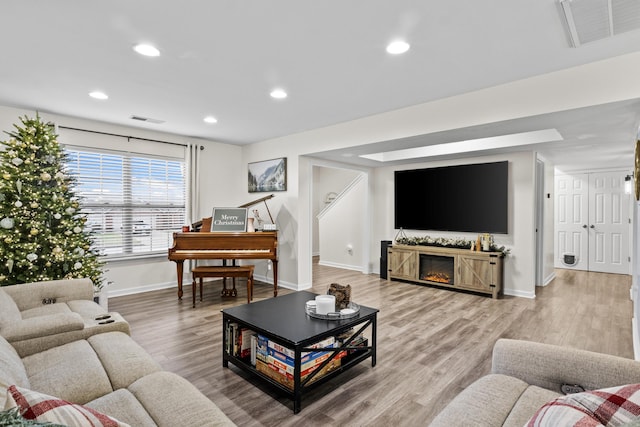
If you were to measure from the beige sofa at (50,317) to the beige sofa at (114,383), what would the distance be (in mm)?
88

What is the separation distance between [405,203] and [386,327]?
315cm

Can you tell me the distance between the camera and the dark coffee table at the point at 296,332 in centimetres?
207

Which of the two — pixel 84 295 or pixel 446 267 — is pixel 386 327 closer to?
pixel 446 267

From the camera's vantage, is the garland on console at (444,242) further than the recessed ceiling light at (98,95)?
Yes

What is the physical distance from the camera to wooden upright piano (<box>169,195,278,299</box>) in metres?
4.48

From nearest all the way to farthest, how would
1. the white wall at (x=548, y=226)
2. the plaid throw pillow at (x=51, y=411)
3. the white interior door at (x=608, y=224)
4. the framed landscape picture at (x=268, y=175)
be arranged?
1. the plaid throw pillow at (x=51, y=411)
2. the framed landscape picture at (x=268, y=175)
3. the white wall at (x=548, y=226)
4. the white interior door at (x=608, y=224)

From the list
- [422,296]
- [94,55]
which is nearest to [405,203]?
[422,296]

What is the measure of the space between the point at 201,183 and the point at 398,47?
4243 millimetres

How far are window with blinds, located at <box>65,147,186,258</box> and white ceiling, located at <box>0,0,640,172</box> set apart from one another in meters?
0.81

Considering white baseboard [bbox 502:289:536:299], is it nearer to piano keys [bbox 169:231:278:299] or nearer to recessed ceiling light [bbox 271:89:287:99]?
piano keys [bbox 169:231:278:299]

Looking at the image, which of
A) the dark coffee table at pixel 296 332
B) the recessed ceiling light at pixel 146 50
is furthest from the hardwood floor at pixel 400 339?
the recessed ceiling light at pixel 146 50

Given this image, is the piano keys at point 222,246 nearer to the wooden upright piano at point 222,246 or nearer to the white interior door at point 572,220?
the wooden upright piano at point 222,246

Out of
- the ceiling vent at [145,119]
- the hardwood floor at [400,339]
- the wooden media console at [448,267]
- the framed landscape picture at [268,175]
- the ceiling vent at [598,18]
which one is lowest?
the hardwood floor at [400,339]

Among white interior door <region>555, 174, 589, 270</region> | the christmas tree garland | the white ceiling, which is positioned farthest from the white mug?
white interior door <region>555, 174, 589, 270</region>
